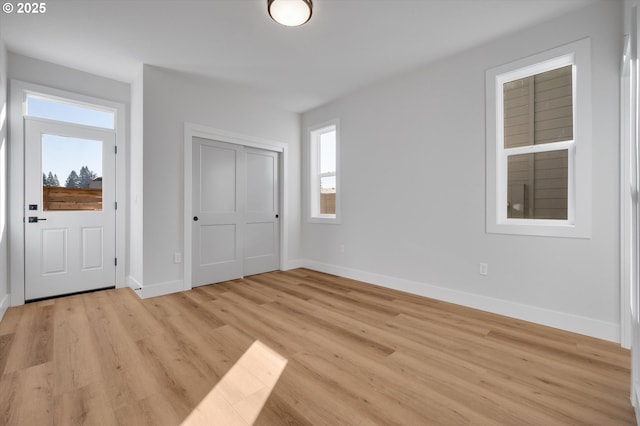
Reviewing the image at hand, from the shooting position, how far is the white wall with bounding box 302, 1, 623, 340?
236 cm

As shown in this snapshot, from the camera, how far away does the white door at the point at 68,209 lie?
327 cm

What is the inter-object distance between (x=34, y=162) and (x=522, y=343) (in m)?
5.24

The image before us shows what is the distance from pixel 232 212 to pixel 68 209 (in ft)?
6.42

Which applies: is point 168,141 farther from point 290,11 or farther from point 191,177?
point 290,11

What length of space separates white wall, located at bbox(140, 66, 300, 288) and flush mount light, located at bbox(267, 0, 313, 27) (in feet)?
6.02

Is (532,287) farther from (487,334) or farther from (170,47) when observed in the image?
(170,47)

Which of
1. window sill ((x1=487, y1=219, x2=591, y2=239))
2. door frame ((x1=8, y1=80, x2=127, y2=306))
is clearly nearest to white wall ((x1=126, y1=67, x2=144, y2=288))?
door frame ((x1=8, y1=80, x2=127, y2=306))

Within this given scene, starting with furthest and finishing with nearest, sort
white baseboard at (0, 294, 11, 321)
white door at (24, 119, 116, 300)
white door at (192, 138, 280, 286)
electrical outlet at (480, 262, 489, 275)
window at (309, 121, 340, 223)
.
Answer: window at (309, 121, 340, 223), white door at (192, 138, 280, 286), white door at (24, 119, 116, 300), electrical outlet at (480, 262, 489, 275), white baseboard at (0, 294, 11, 321)

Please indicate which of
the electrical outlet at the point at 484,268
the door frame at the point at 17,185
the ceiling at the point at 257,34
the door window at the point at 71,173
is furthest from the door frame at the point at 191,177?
the electrical outlet at the point at 484,268

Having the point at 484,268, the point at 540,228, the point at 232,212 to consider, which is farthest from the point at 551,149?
the point at 232,212

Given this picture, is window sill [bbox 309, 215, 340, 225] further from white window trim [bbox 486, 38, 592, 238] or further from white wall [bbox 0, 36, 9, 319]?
white wall [bbox 0, 36, 9, 319]

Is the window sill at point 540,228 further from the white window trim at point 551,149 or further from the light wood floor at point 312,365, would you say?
the light wood floor at point 312,365

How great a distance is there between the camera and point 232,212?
4383 mm

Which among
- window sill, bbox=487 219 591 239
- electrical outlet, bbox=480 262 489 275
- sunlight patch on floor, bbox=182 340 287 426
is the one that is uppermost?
window sill, bbox=487 219 591 239
